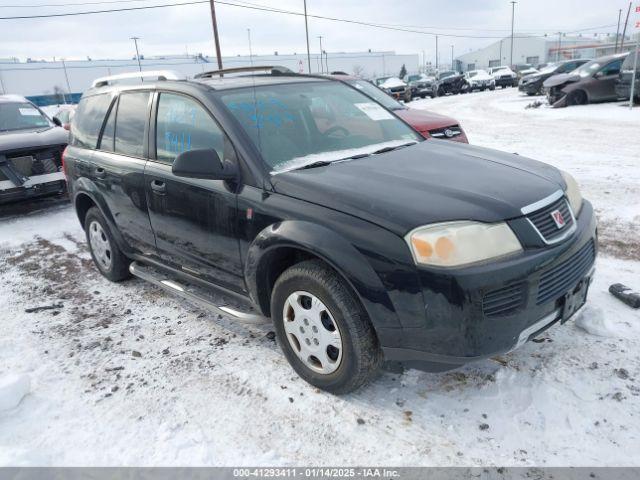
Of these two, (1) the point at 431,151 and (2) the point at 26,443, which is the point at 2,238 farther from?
(1) the point at 431,151

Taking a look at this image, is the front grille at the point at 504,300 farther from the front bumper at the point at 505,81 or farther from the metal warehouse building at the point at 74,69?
the metal warehouse building at the point at 74,69

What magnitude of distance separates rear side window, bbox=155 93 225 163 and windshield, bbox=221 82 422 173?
0.19m

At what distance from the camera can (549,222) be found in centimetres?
257

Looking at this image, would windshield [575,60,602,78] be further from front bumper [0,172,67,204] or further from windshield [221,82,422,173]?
front bumper [0,172,67,204]

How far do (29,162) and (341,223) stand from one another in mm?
7013

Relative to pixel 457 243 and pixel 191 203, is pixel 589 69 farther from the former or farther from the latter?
pixel 457 243

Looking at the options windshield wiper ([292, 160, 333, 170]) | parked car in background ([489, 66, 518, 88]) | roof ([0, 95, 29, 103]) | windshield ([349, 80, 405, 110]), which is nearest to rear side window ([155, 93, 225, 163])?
windshield wiper ([292, 160, 333, 170])

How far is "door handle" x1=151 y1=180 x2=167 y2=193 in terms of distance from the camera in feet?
11.6

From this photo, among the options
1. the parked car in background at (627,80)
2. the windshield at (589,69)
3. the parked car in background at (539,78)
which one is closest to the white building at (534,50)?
the parked car in background at (539,78)

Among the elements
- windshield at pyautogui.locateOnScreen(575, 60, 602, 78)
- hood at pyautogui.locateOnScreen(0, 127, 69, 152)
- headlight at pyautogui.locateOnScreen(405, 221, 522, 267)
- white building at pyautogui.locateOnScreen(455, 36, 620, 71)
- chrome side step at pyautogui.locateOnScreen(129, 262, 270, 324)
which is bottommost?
chrome side step at pyautogui.locateOnScreen(129, 262, 270, 324)

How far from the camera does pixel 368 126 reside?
3686 millimetres

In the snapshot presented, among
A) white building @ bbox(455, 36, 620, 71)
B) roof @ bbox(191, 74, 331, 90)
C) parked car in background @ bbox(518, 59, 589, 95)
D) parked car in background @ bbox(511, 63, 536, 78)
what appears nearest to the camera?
roof @ bbox(191, 74, 331, 90)

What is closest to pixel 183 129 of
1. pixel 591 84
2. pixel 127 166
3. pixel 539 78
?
pixel 127 166

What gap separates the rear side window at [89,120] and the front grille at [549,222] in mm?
3664
